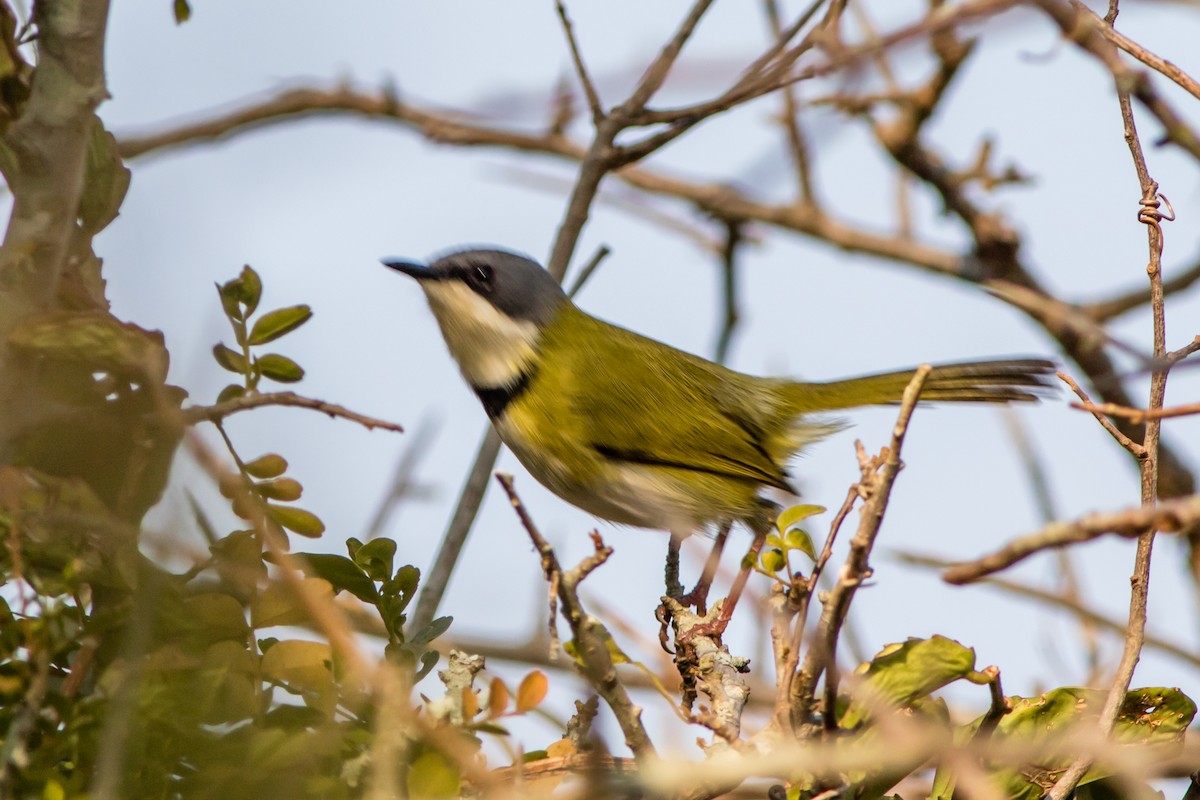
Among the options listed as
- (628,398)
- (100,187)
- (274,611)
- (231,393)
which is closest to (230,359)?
(231,393)

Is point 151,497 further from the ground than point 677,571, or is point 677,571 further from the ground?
point 677,571

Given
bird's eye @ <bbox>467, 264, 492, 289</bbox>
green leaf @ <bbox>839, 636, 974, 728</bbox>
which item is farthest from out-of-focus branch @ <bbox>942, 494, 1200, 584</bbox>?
bird's eye @ <bbox>467, 264, 492, 289</bbox>

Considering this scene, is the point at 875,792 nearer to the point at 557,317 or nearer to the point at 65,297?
the point at 65,297

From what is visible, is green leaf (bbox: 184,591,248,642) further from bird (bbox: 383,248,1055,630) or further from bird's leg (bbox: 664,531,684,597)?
bird (bbox: 383,248,1055,630)

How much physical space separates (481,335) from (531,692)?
3.21 meters

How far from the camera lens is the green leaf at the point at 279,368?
6.23 ft

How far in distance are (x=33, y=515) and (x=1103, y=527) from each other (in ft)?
3.99

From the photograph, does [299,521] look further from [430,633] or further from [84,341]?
Result: [84,341]

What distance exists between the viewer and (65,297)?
1813 millimetres

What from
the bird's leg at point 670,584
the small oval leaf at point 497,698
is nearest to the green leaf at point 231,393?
the small oval leaf at point 497,698

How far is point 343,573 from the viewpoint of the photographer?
1.80 metres

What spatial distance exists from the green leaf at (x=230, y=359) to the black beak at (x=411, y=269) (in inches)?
107

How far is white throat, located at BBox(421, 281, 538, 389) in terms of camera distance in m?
4.70

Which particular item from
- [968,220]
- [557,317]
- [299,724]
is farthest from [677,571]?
[299,724]
